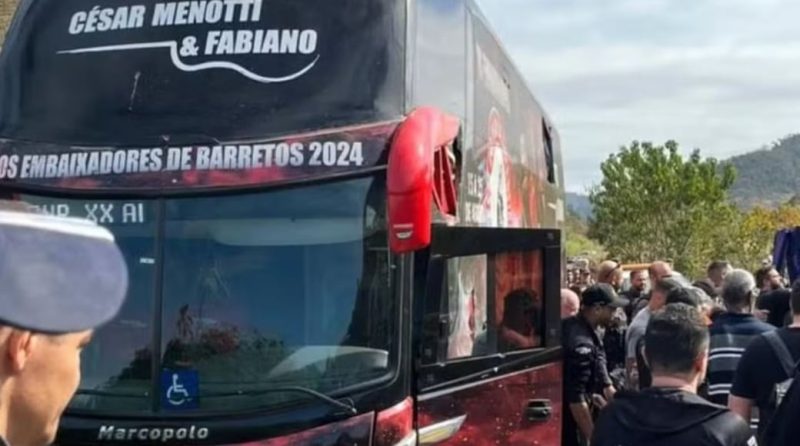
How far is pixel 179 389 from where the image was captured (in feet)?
17.8

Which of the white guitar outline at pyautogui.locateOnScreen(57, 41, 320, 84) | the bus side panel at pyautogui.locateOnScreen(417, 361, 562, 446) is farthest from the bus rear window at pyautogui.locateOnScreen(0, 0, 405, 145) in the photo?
the bus side panel at pyautogui.locateOnScreen(417, 361, 562, 446)

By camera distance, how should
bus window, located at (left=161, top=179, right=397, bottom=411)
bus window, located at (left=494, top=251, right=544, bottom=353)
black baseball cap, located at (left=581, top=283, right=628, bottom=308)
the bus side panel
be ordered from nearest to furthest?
bus window, located at (left=161, top=179, right=397, bottom=411), the bus side panel, bus window, located at (left=494, top=251, right=544, bottom=353), black baseball cap, located at (left=581, top=283, right=628, bottom=308)

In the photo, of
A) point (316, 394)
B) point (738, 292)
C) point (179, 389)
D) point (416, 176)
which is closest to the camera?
point (416, 176)

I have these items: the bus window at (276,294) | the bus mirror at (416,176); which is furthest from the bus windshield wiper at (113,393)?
the bus mirror at (416,176)

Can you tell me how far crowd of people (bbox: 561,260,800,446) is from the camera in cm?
399

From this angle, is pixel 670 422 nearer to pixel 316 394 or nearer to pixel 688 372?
pixel 688 372

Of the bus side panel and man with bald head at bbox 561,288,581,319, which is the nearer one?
the bus side panel

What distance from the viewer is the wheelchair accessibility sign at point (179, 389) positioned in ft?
17.7

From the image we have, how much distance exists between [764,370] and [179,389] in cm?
255

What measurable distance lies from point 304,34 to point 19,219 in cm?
411

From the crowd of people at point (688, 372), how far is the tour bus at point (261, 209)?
3.35 ft

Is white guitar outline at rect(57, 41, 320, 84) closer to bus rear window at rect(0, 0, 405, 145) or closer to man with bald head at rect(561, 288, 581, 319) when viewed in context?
bus rear window at rect(0, 0, 405, 145)

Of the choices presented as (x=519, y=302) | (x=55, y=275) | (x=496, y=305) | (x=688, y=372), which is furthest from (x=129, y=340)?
(x=55, y=275)

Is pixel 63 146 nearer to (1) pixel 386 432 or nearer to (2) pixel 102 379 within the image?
(2) pixel 102 379
